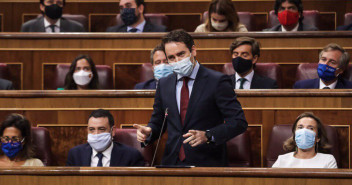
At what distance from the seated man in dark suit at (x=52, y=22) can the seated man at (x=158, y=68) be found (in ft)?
1.50

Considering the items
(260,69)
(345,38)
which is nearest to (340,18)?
(345,38)

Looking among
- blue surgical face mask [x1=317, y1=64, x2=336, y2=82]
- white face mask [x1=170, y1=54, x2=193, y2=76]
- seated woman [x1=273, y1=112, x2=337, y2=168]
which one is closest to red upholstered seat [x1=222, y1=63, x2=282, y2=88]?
blue surgical face mask [x1=317, y1=64, x2=336, y2=82]

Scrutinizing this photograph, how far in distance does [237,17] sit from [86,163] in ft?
2.59

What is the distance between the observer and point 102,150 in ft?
4.30

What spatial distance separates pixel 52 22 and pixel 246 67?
0.73 meters

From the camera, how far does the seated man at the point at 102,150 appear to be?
1299 millimetres

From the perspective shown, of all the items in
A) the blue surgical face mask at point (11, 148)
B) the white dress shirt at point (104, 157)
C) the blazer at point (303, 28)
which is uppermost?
the blazer at point (303, 28)

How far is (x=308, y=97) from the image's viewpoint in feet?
4.47

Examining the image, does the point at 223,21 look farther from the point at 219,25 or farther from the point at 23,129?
the point at 23,129

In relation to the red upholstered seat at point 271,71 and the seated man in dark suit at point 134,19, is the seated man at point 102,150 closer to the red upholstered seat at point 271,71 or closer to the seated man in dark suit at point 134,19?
the red upholstered seat at point 271,71

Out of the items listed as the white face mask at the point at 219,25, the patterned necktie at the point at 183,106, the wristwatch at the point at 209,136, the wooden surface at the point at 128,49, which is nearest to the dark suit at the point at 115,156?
the patterned necktie at the point at 183,106

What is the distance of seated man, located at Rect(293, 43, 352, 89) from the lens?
1502 mm

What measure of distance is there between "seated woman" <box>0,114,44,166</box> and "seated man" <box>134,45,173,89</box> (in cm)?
38

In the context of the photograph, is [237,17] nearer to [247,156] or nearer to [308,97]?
[308,97]
